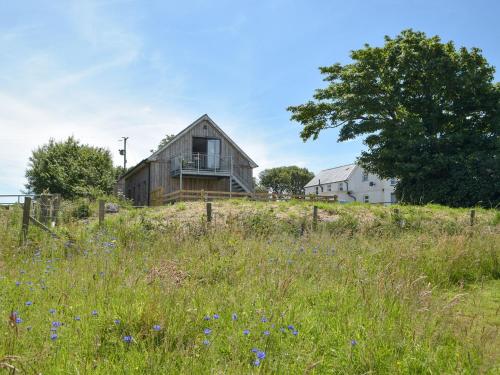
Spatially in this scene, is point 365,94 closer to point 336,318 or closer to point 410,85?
point 410,85

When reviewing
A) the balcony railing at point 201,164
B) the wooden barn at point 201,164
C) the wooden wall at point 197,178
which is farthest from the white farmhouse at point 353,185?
the balcony railing at point 201,164

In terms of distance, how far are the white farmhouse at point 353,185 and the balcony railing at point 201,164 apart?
28.5 metres

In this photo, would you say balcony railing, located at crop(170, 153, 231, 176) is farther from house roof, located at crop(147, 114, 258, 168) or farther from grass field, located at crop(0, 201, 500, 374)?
grass field, located at crop(0, 201, 500, 374)

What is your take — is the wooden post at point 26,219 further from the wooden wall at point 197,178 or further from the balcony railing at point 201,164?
the wooden wall at point 197,178

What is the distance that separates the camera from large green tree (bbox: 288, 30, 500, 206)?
25719 millimetres

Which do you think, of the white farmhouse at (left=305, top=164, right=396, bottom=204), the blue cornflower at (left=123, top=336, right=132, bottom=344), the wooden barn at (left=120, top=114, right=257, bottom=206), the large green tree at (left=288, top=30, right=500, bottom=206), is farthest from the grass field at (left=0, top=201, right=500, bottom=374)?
→ the white farmhouse at (left=305, top=164, right=396, bottom=204)

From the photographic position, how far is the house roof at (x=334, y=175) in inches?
2746

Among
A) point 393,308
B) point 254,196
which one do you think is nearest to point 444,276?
point 393,308

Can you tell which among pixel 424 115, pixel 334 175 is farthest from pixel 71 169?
pixel 334 175

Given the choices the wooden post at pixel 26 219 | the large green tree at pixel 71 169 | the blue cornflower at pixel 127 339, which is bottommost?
the blue cornflower at pixel 127 339

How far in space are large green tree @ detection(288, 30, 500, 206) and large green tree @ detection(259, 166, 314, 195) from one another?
55.5 m

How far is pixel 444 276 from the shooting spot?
738cm

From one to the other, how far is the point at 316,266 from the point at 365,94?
964 inches

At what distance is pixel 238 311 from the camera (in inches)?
174
